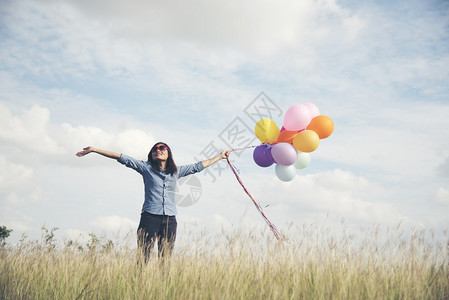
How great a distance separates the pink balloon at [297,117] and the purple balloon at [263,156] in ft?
1.51

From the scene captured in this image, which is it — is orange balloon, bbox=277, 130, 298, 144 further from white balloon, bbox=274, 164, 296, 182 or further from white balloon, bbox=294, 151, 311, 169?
white balloon, bbox=274, 164, 296, 182

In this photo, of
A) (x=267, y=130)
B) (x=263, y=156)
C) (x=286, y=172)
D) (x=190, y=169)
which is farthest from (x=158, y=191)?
(x=286, y=172)

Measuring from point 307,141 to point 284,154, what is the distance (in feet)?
1.16

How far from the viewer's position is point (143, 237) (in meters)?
4.14

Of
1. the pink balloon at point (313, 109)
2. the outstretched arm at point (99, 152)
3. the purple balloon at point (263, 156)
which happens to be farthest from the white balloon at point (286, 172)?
the outstretched arm at point (99, 152)

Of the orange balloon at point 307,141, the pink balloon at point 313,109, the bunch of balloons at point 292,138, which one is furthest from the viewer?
the pink balloon at point 313,109

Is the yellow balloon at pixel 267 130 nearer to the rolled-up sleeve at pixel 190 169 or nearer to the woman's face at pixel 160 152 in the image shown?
the rolled-up sleeve at pixel 190 169

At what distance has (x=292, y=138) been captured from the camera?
5254mm

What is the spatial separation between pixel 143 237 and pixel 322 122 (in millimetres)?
2799

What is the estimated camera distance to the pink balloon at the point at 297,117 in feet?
16.4

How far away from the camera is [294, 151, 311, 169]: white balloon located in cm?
525

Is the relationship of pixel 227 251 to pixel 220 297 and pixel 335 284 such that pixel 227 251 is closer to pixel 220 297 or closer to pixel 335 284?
pixel 220 297

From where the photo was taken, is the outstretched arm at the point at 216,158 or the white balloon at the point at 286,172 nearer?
the outstretched arm at the point at 216,158

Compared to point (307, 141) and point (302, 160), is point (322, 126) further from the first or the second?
point (302, 160)
